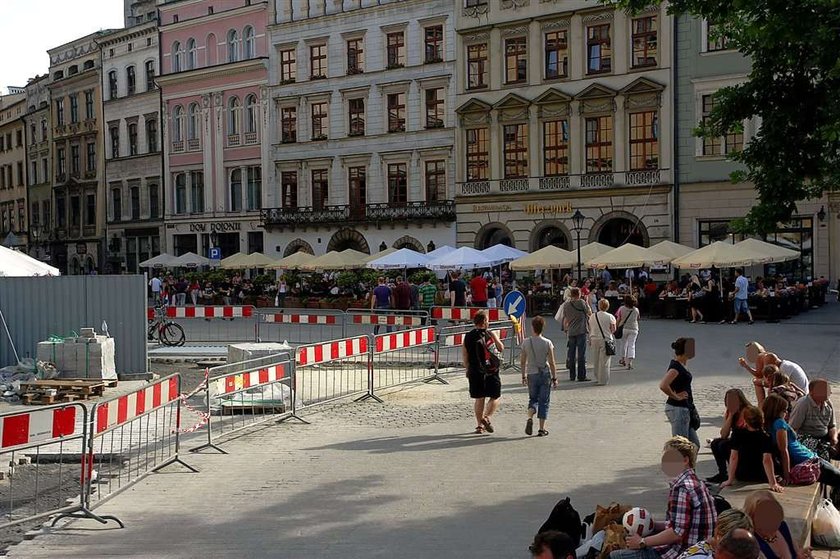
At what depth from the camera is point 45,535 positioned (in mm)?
8977

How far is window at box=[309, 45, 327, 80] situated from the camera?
5097cm

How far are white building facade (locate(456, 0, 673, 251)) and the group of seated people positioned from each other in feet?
97.6

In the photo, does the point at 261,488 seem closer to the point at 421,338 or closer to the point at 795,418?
the point at 795,418

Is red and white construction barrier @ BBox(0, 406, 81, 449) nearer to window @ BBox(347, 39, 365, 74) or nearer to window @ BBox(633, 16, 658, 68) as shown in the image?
window @ BBox(633, 16, 658, 68)

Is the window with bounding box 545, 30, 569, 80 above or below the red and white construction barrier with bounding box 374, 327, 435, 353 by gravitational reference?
above

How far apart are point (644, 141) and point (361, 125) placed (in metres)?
14.6

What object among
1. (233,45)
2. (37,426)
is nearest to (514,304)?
(37,426)

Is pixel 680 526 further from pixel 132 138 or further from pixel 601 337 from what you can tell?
pixel 132 138

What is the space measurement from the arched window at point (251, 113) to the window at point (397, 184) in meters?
9.07

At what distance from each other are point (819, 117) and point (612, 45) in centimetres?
2940

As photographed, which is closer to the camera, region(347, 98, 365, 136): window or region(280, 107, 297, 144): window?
region(347, 98, 365, 136): window

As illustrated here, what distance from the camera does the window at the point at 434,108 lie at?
47.3 metres

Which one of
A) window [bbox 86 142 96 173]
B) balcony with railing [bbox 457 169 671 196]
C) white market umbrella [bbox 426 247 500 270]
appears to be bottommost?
white market umbrella [bbox 426 247 500 270]

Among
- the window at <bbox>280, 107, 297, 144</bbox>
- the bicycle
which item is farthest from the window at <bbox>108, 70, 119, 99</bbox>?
the bicycle
